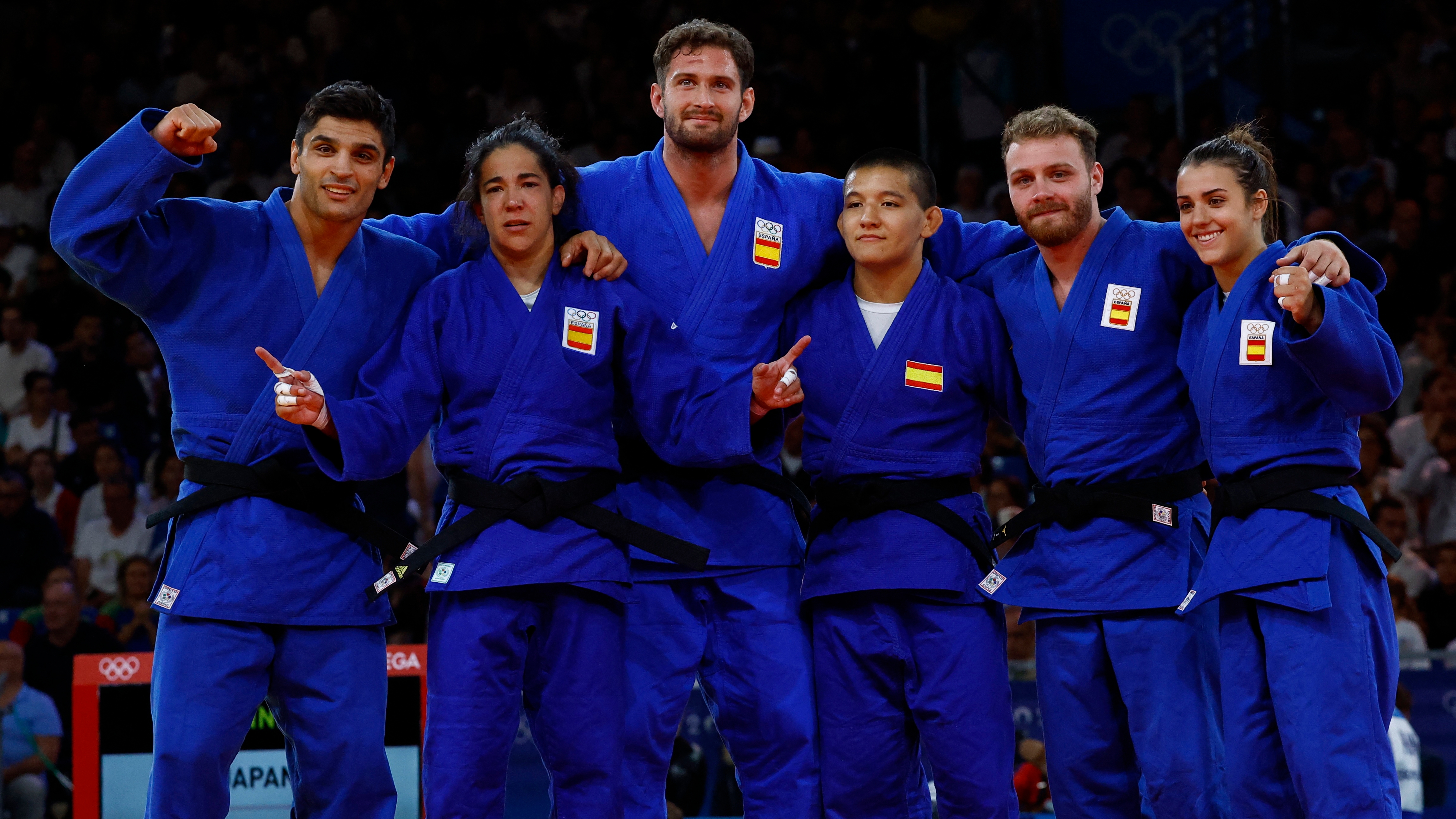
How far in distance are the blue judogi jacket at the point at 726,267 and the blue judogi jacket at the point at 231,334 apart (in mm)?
460

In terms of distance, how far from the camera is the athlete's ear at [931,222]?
382 cm

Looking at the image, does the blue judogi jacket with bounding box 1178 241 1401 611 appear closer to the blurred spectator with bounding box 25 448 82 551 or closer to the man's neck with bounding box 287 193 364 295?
the man's neck with bounding box 287 193 364 295

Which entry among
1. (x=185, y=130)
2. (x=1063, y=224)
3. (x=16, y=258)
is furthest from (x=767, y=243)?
(x=16, y=258)

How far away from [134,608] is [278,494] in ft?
12.7

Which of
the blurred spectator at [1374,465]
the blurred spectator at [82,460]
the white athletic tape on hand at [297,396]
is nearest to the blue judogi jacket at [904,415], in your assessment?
the white athletic tape on hand at [297,396]

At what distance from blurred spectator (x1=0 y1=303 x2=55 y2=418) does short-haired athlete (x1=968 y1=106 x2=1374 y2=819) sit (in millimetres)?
7033

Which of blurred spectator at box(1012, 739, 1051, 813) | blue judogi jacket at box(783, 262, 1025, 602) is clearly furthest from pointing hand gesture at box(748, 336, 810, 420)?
blurred spectator at box(1012, 739, 1051, 813)

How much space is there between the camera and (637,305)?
3.57 metres

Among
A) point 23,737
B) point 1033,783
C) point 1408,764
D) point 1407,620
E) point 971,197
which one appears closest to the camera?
Answer: point 1408,764

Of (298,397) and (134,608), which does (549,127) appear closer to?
(134,608)

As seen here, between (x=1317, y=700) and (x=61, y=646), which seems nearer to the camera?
(x=1317, y=700)

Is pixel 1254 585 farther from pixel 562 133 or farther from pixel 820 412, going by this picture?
pixel 562 133

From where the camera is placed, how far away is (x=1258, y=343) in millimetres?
3391

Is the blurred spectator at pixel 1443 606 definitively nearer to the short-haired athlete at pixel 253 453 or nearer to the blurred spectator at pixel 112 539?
the short-haired athlete at pixel 253 453
